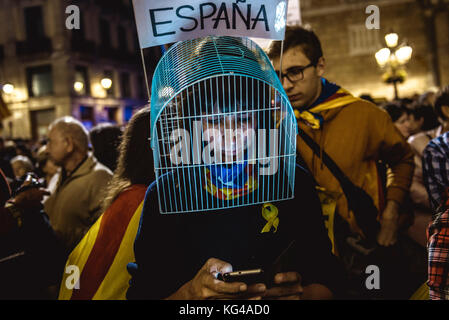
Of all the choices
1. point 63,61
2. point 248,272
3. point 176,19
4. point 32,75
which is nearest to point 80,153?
point 176,19

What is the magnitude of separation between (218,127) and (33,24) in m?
23.3

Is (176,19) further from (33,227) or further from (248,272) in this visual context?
(33,227)

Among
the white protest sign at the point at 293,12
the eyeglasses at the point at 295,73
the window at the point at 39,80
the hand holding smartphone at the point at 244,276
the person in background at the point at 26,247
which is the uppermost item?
the window at the point at 39,80

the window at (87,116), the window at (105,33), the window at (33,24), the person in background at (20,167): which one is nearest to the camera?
the person in background at (20,167)

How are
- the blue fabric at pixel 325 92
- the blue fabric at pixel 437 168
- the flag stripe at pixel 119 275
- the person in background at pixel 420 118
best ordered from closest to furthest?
the flag stripe at pixel 119 275 < the blue fabric at pixel 437 168 < the blue fabric at pixel 325 92 < the person in background at pixel 420 118

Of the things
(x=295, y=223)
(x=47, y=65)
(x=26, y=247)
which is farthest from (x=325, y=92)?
(x=47, y=65)

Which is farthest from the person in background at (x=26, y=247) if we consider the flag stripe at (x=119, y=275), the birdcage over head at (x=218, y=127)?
the birdcage over head at (x=218, y=127)

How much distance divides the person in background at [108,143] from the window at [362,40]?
Answer: 17847mm

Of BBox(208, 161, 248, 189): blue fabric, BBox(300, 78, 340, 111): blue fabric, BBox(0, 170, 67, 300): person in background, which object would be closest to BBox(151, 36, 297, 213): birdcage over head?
BBox(208, 161, 248, 189): blue fabric

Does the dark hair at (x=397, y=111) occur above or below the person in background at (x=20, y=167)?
above

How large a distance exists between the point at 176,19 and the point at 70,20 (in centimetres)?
77

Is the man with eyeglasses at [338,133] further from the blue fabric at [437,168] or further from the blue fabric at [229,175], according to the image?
the blue fabric at [229,175]

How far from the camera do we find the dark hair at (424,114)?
4.09 meters

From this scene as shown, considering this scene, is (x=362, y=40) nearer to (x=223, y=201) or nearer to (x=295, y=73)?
(x=295, y=73)
